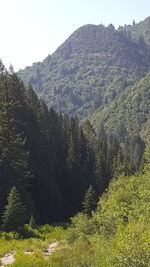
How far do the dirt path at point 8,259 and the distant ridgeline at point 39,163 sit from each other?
30.3ft

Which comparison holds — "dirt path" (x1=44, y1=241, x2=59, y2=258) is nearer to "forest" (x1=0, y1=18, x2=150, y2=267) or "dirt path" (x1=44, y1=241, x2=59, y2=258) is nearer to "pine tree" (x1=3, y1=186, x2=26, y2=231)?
"forest" (x1=0, y1=18, x2=150, y2=267)

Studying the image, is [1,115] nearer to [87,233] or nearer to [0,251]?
[87,233]

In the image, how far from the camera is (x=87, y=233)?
36594 millimetres

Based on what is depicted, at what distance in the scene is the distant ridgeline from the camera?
48.9 m

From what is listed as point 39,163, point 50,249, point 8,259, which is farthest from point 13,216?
point 39,163

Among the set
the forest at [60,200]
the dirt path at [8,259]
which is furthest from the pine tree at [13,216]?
the dirt path at [8,259]

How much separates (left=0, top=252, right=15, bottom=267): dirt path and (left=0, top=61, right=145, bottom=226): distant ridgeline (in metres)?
9.22

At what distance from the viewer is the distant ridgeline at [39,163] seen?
48.9 metres

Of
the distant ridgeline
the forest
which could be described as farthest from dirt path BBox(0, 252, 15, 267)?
the distant ridgeline

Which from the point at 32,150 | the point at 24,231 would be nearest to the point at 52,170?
the point at 32,150

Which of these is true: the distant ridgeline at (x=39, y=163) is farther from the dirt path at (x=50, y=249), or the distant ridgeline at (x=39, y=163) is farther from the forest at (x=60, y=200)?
the dirt path at (x=50, y=249)

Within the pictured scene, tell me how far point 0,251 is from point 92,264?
33.0ft

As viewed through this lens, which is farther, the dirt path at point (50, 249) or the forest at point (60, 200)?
the dirt path at point (50, 249)

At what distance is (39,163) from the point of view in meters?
67.6
